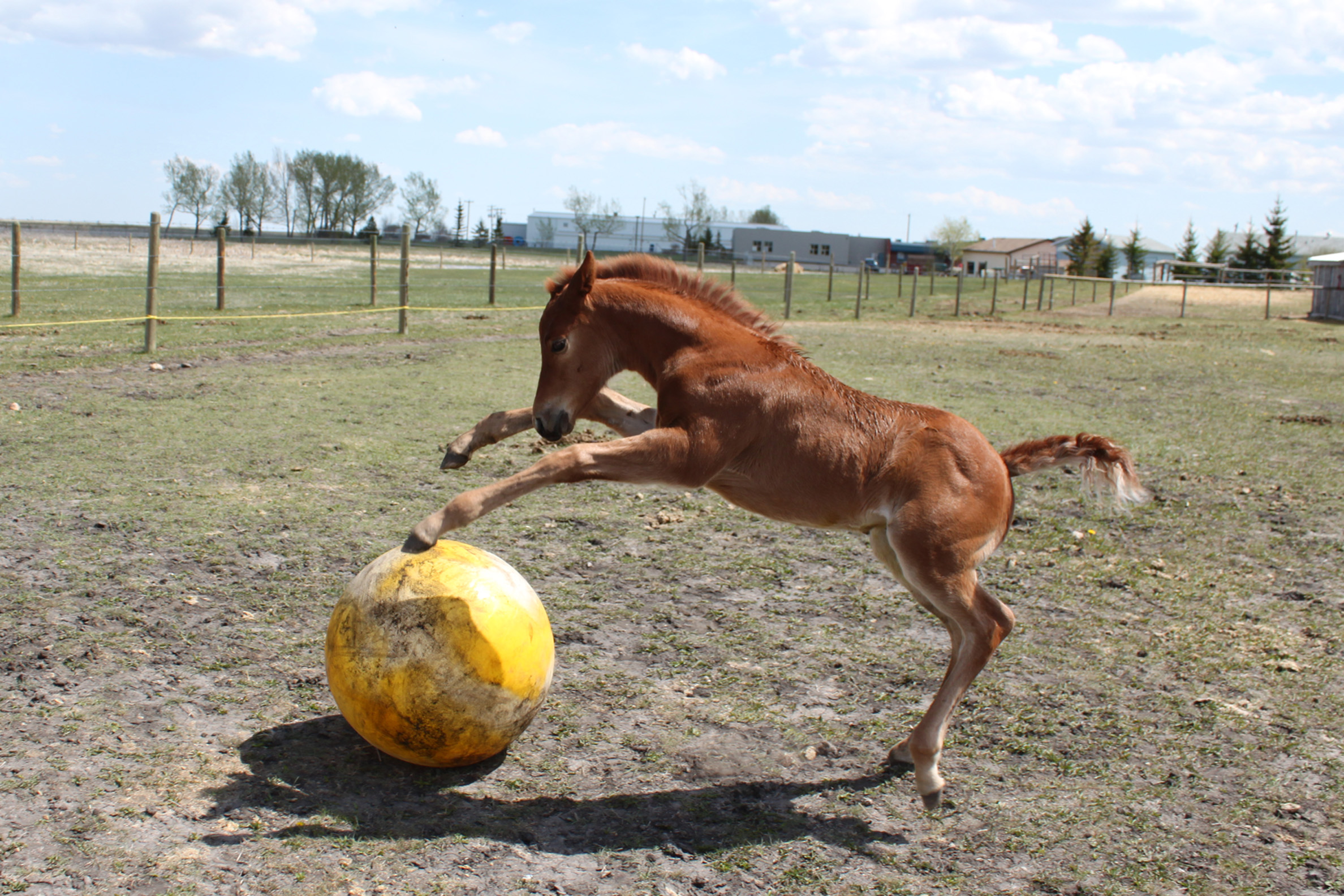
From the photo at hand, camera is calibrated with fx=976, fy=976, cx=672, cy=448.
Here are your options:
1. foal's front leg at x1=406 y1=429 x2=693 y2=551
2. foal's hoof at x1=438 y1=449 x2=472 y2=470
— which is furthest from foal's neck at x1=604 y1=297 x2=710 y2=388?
foal's hoof at x1=438 y1=449 x2=472 y2=470

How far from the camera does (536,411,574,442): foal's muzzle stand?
3.98m

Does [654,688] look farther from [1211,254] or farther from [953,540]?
[1211,254]

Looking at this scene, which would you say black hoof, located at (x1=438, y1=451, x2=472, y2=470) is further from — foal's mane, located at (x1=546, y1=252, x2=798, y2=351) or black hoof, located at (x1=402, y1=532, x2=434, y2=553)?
foal's mane, located at (x1=546, y1=252, x2=798, y2=351)

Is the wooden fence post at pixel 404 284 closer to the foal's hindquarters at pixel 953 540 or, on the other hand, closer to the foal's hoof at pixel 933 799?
the foal's hindquarters at pixel 953 540

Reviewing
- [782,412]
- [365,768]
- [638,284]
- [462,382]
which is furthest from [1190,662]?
[462,382]

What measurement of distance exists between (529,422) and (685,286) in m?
0.94

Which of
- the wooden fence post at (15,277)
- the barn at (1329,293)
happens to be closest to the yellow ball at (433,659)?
the wooden fence post at (15,277)

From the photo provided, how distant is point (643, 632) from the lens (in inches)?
188

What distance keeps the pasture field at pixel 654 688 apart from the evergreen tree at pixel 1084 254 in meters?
69.5

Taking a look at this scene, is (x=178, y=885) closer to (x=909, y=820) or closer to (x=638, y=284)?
(x=909, y=820)

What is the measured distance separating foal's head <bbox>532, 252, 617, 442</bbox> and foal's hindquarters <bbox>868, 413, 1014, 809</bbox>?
4.35 ft

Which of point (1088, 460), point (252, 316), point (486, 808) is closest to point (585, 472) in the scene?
point (486, 808)

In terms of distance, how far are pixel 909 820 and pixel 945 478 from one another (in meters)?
1.27

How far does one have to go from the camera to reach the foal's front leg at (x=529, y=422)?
12.9 feet
